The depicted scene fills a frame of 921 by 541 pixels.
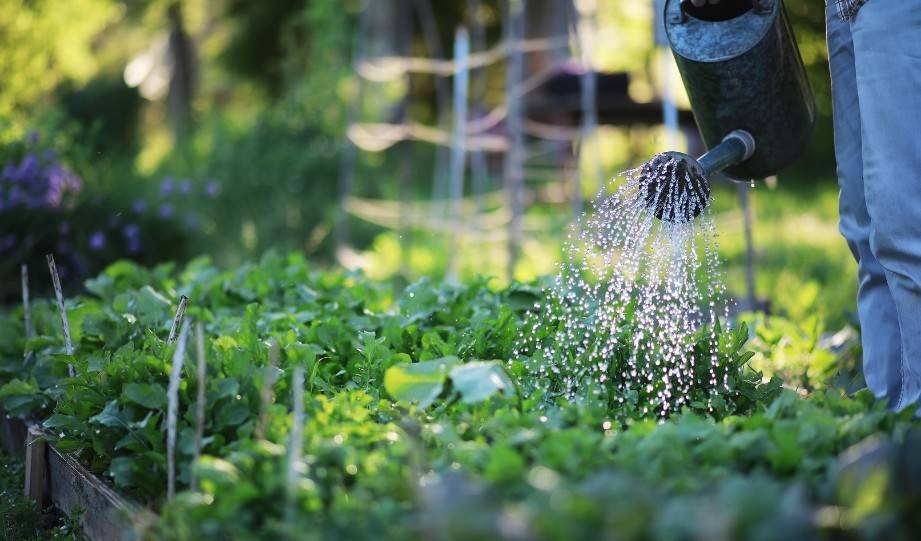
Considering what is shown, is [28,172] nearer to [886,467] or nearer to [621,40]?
[886,467]

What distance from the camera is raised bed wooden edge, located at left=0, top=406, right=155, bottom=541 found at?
1994 millimetres

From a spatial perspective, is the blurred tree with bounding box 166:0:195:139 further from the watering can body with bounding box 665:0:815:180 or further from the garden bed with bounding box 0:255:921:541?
the watering can body with bounding box 665:0:815:180

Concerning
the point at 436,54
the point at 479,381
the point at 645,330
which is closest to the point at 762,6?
the point at 645,330

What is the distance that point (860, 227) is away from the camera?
8.89 ft

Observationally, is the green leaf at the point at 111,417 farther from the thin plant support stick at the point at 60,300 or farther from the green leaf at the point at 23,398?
the green leaf at the point at 23,398

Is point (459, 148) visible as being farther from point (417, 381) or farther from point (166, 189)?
point (417, 381)

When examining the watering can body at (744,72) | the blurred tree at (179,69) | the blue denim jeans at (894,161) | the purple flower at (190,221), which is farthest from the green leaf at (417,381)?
the blurred tree at (179,69)

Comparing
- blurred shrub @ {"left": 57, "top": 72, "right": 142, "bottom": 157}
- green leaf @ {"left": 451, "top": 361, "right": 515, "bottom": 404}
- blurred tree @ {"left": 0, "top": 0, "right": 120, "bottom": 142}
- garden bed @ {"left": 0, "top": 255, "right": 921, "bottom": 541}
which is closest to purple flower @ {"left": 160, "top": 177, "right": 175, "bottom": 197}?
blurred tree @ {"left": 0, "top": 0, "right": 120, "bottom": 142}

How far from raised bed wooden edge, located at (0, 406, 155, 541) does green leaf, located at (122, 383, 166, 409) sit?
20 centimetres

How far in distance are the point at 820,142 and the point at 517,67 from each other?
9.06 m

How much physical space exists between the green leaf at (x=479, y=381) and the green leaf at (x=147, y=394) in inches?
23.5

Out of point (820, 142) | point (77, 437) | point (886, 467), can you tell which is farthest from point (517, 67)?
point (820, 142)

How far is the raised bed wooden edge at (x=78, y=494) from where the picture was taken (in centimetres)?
199

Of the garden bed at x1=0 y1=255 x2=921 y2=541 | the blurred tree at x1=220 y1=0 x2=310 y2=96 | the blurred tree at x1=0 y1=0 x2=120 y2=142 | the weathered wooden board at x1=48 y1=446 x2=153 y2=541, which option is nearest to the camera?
the garden bed at x1=0 y1=255 x2=921 y2=541
